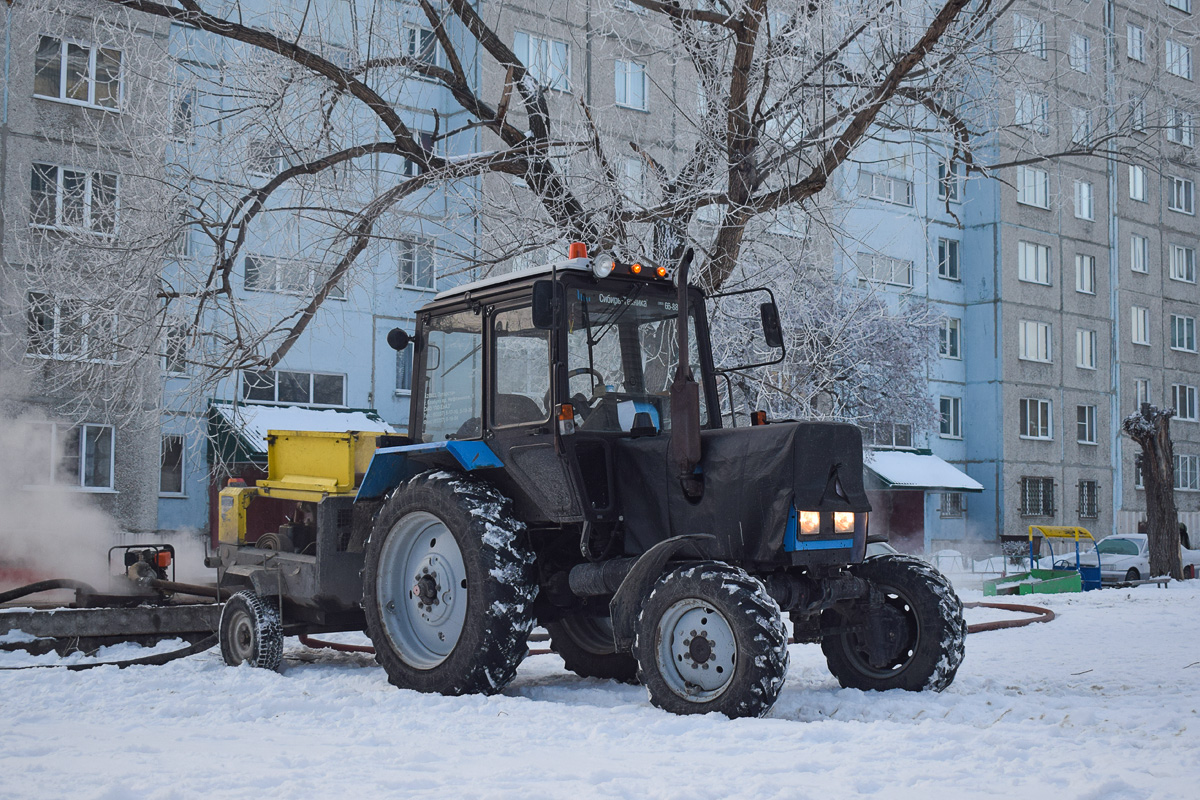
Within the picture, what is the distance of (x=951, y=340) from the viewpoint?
39.2 meters

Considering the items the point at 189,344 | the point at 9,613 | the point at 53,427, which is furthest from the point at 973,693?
the point at 53,427

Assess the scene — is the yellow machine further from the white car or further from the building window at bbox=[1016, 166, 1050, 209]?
the building window at bbox=[1016, 166, 1050, 209]

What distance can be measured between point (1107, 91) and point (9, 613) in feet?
36.2

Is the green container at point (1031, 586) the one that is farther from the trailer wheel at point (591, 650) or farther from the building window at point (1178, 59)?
the trailer wheel at point (591, 650)

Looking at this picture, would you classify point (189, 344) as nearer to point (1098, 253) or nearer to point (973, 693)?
point (973, 693)

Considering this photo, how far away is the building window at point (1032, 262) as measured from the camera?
39469 mm

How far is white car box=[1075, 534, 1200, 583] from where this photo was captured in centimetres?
2718

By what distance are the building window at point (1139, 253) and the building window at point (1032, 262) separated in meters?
4.90

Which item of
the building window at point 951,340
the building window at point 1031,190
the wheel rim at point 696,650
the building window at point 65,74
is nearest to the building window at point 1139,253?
the building window at point 1031,190

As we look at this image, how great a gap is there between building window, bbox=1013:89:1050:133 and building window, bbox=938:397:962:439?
27.2 metres

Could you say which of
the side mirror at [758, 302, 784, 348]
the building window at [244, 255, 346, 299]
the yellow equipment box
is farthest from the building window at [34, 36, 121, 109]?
the side mirror at [758, 302, 784, 348]

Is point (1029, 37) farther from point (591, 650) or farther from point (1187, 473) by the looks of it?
point (1187, 473)

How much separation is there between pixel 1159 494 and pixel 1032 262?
19.3 meters

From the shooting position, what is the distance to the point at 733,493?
698 cm
